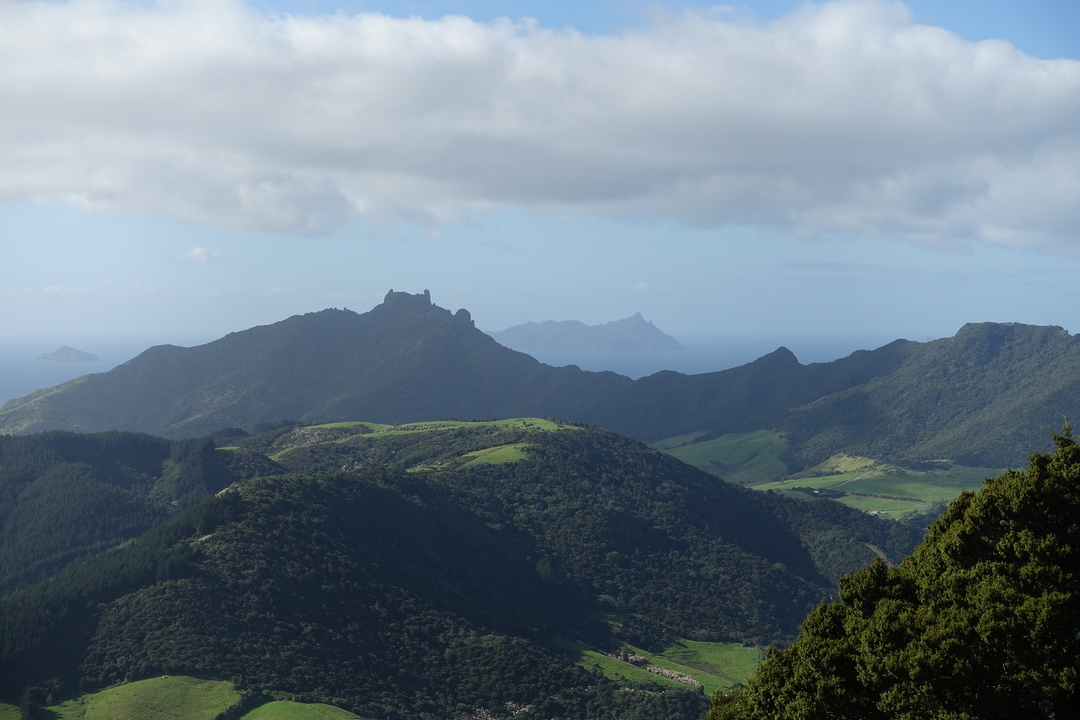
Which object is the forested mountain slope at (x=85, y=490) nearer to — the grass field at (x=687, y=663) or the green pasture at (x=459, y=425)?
the green pasture at (x=459, y=425)

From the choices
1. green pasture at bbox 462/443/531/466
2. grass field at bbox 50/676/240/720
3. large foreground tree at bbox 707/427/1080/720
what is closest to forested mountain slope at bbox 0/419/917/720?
green pasture at bbox 462/443/531/466

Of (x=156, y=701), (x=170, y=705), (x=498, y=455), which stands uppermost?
(x=498, y=455)

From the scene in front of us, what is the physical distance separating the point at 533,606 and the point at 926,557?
7730 centimetres

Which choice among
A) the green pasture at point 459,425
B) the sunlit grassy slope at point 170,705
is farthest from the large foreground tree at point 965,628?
the green pasture at point 459,425

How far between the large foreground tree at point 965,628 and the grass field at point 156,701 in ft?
164

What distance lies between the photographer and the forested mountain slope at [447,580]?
74.0 m

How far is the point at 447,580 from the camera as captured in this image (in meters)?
99.6

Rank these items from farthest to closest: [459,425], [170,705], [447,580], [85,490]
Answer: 1. [459,425]
2. [85,490]
3. [447,580]
4. [170,705]

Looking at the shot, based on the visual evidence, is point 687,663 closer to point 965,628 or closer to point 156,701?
point 156,701

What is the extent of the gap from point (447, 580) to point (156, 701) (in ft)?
130

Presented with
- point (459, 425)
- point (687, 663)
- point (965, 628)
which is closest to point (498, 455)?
point (459, 425)

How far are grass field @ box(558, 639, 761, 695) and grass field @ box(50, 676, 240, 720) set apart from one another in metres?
39.1

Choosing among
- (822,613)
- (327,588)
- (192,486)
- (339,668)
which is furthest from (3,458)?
(822,613)

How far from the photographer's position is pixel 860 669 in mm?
26406
